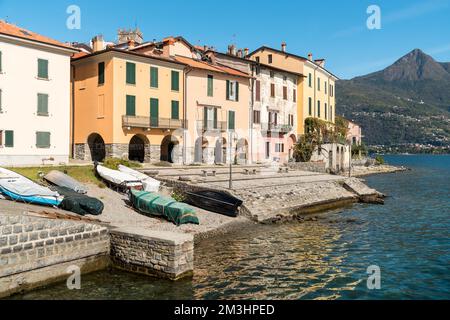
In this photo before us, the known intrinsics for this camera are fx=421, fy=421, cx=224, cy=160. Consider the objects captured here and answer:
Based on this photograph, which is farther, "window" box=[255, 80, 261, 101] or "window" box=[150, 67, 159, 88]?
"window" box=[255, 80, 261, 101]

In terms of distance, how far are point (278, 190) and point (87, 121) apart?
1991 cm

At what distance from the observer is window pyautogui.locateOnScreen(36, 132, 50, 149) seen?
34.9 meters

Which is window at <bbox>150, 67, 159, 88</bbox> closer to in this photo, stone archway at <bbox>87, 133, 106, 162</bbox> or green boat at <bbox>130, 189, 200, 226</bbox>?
stone archway at <bbox>87, 133, 106, 162</bbox>

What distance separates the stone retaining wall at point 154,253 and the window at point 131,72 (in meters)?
25.1

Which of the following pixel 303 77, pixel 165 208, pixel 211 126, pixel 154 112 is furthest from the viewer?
pixel 303 77

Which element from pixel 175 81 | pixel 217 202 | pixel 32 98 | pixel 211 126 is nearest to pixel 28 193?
pixel 217 202

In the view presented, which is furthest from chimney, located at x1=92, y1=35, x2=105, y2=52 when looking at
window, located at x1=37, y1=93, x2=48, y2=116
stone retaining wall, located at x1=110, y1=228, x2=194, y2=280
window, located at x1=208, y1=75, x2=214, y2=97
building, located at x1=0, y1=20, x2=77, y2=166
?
stone retaining wall, located at x1=110, y1=228, x2=194, y2=280

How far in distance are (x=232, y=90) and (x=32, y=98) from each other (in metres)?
23.2

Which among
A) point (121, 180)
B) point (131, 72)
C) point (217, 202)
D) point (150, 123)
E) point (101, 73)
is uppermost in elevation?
point (131, 72)

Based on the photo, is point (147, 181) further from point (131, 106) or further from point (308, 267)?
point (308, 267)

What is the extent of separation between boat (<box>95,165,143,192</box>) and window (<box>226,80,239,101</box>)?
23.1m

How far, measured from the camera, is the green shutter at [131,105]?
129 feet

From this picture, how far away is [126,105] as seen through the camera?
39.3 metres

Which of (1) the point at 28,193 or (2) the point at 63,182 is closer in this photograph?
(1) the point at 28,193
